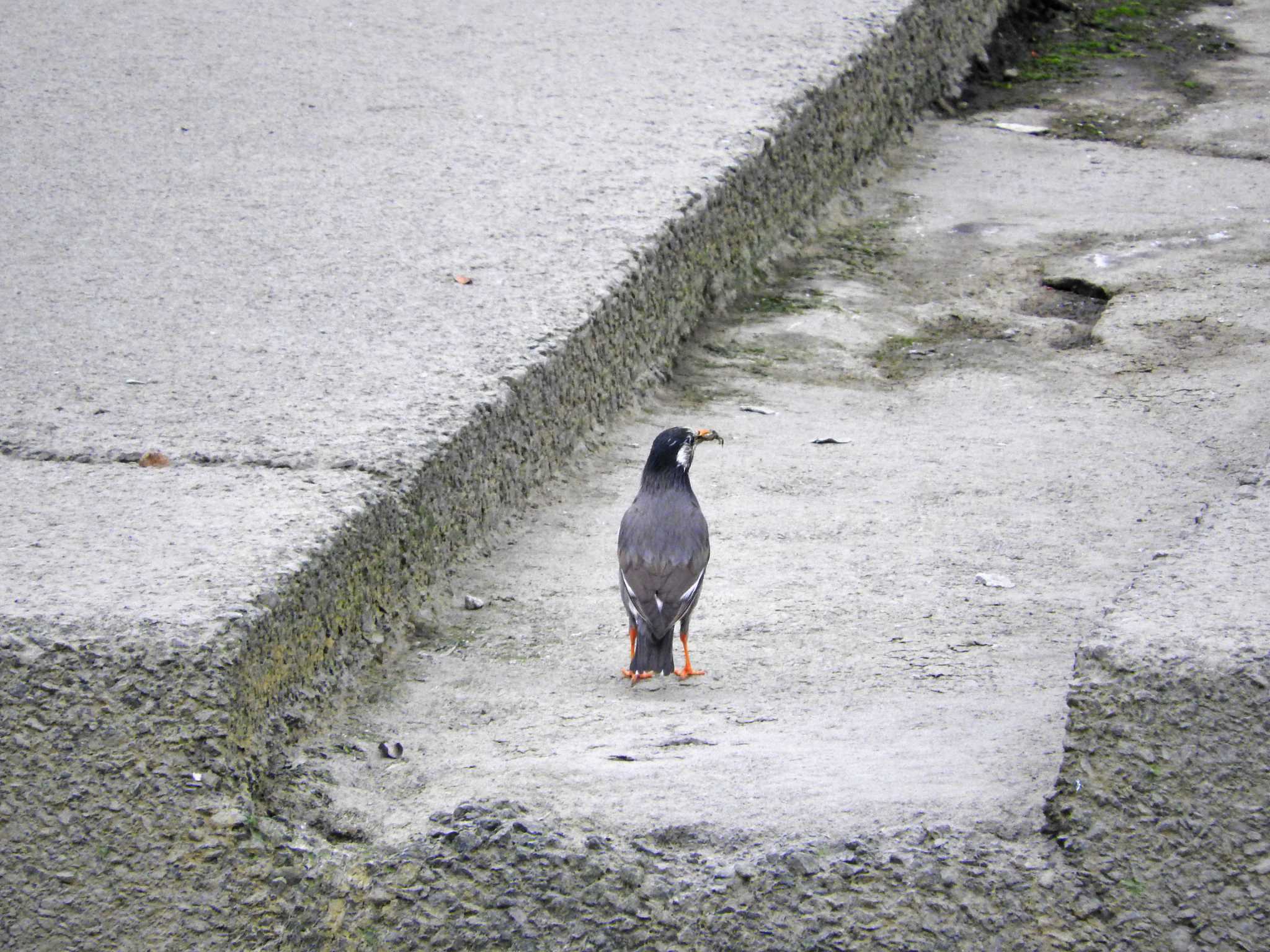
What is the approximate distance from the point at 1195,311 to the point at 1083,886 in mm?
2944

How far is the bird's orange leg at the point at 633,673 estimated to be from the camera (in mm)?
3258

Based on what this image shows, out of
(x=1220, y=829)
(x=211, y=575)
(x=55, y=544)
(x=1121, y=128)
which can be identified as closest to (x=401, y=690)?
(x=211, y=575)

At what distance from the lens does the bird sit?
3.24 metres

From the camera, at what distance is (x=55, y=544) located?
3096mm

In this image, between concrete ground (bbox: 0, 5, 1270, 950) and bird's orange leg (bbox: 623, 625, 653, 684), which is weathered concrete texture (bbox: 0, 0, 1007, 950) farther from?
bird's orange leg (bbox: 623, 625, 653, 684)

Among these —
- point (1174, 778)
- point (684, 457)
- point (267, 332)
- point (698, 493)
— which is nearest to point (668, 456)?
point (684, 457)

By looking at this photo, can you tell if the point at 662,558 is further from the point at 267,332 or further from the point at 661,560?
the point at 267,332

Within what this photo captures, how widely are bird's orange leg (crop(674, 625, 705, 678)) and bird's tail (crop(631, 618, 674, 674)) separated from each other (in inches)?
4.4

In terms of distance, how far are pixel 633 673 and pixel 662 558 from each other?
275 millimetres

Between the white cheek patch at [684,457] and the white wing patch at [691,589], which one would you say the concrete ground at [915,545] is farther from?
the white cheek patch at [684,457]

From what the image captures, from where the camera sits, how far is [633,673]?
328 cm

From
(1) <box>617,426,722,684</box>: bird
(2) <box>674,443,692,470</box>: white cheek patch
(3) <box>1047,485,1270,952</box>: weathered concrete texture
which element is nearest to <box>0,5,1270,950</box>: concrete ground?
(3) <box>1047,485,1270,952</box>: weathered concrete texture

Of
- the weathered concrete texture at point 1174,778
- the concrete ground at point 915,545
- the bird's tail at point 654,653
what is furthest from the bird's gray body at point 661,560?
the weathered concrete texture at point 1174,778

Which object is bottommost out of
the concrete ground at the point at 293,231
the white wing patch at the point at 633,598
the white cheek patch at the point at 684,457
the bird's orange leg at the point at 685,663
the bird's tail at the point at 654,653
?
the bird's orange leg at the point at 685,663
